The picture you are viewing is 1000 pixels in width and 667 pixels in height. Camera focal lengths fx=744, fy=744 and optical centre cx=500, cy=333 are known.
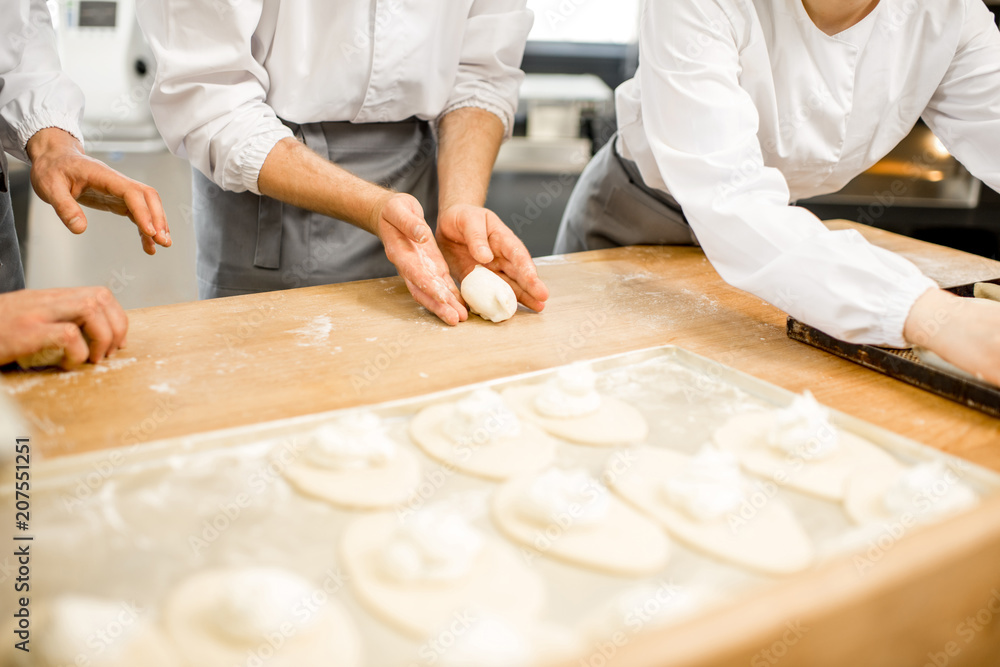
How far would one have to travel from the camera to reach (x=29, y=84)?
1484 mm

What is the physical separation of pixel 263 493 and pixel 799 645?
0.52 metres

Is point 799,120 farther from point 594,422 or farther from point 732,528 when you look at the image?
point 732,528

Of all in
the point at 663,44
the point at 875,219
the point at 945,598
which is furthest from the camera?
the point at 875,219

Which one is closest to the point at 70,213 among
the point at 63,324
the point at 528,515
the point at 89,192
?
the point at 89,192

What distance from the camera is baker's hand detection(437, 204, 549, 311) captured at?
1.32 metres

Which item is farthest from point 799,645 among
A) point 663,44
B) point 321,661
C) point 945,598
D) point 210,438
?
point 663,44

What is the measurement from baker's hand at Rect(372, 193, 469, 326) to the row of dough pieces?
1.03 ft

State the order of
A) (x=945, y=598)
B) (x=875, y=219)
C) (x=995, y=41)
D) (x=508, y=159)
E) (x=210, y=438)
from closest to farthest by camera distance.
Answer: (x=945, y=598) < (x=210, y=438) < (x=995, y=41) < (x=875, y=219) < (x=508, y=159)

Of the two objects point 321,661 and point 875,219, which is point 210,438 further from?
point 875,219

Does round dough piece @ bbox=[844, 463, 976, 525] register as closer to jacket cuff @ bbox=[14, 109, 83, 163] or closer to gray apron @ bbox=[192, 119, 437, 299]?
gray apron @ bbox=[192, 119, 437, 299]

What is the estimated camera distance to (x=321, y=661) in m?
0.57

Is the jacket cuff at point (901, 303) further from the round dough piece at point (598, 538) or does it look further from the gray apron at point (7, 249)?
the gray apron at point (7, 249)

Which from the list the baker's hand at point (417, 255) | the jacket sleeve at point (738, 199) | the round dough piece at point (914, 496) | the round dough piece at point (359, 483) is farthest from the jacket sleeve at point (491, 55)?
the round dough piece at point (914, 496)

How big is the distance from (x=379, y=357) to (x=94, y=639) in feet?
1.95
